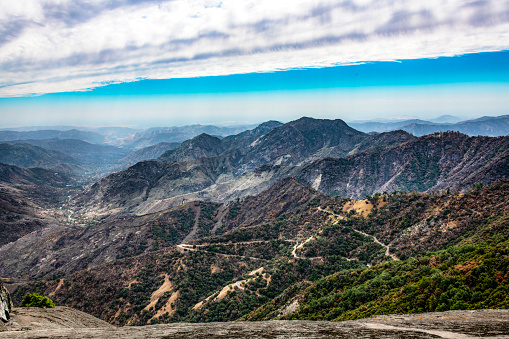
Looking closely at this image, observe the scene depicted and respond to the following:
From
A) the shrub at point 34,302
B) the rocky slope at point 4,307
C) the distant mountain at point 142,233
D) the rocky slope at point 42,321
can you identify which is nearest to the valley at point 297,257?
the distant mountain at point 142,233

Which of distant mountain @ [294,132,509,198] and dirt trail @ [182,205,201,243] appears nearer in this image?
dirt trail @ [182,205,201,243]

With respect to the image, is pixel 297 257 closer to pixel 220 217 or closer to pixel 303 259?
pixel 303 259

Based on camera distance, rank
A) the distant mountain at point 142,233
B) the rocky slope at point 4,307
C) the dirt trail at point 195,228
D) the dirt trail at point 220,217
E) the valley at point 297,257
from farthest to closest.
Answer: the dirt trail at point 220,217
the dirt trail at point 195,228
the distant mountain at point 142,233
the valley at point 297,257
the rocky slope at point 4,307

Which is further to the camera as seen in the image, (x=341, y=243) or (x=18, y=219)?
(x=18, y=219)

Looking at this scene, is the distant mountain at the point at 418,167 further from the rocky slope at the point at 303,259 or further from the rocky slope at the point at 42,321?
the rocky slope at the point at 42,321

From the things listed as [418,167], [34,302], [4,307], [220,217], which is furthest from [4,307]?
[418,167]

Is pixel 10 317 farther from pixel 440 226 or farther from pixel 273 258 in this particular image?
pixel 440 226

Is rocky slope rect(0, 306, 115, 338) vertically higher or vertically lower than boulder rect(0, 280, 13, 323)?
lower

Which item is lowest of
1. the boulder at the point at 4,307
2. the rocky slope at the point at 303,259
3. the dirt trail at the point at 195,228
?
the dirt trail at the point at 195,228

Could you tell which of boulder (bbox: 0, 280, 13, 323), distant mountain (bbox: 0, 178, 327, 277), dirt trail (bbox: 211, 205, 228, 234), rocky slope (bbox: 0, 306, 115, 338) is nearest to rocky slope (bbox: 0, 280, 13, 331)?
boulder (bbox: 0, 280, 13, 323)

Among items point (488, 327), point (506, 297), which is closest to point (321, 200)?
point (506, 297)

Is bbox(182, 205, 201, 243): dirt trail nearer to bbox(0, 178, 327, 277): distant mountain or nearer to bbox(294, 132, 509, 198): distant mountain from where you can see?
bbox(0, 178, 327, 277): distant mountain
